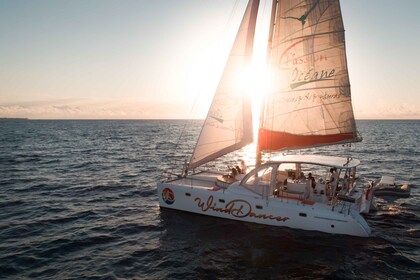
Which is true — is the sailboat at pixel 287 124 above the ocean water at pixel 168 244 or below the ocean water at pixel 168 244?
above

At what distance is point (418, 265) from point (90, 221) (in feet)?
51.0

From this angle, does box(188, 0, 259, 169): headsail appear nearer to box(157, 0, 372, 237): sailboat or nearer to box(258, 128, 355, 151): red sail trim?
box(157, 0, 372, 237): sailboat

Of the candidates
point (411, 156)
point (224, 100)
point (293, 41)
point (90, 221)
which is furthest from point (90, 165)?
point (411, 156)

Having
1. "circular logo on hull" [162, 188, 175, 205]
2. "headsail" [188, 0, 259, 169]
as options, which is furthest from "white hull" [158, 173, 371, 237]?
"headsail" [188, 0, 259, 169]

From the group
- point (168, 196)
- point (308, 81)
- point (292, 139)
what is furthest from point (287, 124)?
point (168, 196)

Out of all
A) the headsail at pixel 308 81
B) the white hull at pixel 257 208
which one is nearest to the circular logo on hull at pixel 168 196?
the white hull at pixel 257 208

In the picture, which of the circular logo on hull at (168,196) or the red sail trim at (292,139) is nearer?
the red sail trim at (292,139)

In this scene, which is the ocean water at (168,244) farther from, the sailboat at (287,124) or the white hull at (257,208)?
the sailboat at (287,124)

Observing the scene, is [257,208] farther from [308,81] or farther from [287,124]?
[308,81]

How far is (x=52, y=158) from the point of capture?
130 ft

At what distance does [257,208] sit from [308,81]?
7.01m

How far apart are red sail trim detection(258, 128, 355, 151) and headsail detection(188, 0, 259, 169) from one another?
0.86 meters

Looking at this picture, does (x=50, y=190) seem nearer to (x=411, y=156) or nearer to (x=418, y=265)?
(x=418, y=265)

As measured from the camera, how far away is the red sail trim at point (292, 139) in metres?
16.6
